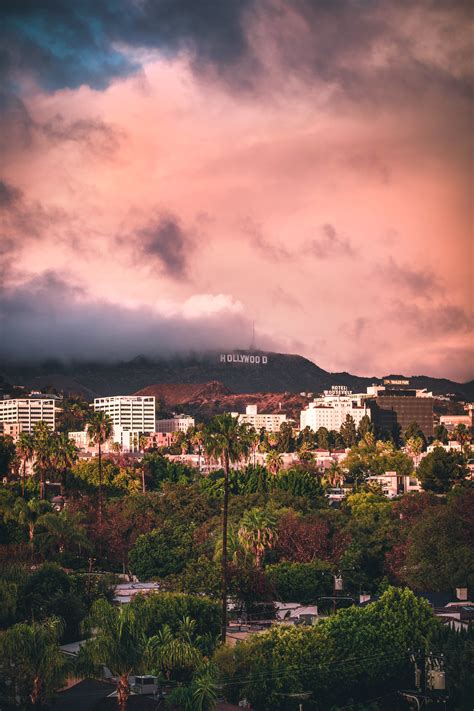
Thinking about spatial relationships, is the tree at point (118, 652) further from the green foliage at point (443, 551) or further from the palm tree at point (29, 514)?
the palm tree at point (29, 514)

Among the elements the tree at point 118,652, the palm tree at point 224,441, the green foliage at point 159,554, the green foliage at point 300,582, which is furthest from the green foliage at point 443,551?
the tree at point 118,652

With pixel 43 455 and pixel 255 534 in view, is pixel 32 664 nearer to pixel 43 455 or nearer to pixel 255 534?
pixel 255 534

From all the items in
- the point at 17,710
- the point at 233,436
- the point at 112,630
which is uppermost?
the point at 233,436

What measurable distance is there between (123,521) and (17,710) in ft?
173

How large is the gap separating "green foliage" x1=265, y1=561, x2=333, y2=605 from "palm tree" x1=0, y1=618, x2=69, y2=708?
27661mm

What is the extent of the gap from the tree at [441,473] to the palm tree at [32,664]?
311ft

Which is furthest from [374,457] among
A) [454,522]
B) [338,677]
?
[338,677]

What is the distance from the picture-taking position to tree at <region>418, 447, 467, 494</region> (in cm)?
Result: 13550

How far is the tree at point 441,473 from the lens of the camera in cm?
13550

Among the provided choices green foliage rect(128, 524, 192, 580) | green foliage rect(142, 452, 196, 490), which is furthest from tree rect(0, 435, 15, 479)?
green foliage rect(128, 524, 192, 580)

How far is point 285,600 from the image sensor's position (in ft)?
238

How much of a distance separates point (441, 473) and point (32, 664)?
319 feet

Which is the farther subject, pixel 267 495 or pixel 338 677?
pixel 267 495

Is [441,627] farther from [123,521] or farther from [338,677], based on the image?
[123,521]
